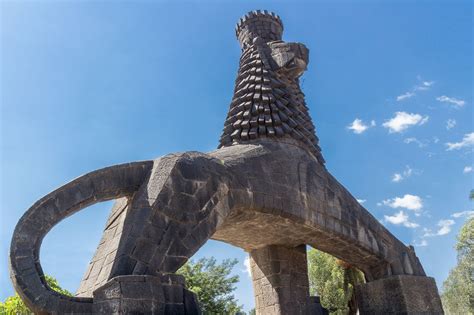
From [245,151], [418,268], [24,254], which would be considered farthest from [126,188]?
[418,268]

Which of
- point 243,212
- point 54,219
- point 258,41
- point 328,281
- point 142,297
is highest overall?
point 258,41

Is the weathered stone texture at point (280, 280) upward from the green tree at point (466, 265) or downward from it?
downward

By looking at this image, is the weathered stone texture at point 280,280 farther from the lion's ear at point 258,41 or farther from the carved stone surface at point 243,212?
the lion's ear at point 258,41

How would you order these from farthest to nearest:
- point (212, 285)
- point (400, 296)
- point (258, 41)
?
1. point (212, 285)
2. point (258, 41)
3. point (400, 296)

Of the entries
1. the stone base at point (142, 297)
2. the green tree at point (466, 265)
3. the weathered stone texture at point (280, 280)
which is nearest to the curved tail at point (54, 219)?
the stone base at point (142, 297)

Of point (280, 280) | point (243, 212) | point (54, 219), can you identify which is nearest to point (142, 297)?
point (54, 219)

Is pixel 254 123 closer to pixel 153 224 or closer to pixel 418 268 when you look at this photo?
pixel 153 224

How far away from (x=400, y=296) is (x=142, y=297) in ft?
17.8

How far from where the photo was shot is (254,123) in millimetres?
8039

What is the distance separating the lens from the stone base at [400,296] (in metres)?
8.20

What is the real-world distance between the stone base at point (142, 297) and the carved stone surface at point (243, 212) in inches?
0.4

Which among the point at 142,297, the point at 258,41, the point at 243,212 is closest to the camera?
the point at 142,297

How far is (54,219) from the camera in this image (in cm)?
493

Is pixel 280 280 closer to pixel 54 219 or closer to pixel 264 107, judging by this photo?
pixel 264 107
